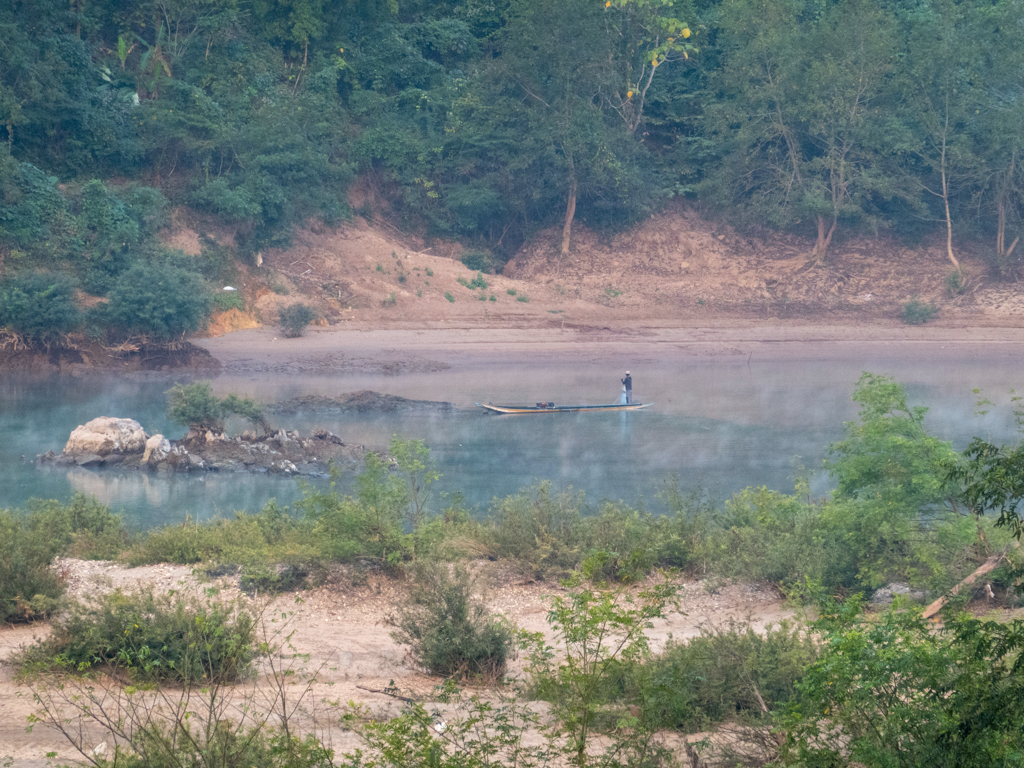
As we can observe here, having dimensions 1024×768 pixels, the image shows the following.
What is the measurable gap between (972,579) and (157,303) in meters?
26.6

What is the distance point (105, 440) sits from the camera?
2070cm

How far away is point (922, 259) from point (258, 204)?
2762cm

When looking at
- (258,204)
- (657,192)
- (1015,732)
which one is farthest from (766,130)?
(1015,732)

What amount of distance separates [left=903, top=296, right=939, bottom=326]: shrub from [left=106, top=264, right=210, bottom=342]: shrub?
25880mm

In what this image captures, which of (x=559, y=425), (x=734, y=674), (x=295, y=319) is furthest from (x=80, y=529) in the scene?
(x=295, y=319)

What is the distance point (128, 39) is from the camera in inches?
1559

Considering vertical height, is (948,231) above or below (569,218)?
below

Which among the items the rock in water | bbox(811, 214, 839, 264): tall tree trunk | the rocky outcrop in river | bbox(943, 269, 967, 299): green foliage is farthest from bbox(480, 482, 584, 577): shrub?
bbox(811, 214, 839, 264): tall tree trunk

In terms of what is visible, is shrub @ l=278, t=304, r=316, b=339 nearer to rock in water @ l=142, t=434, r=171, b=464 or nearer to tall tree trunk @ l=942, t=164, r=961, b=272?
rock in water @ l=142, t=434, r=171, b=464

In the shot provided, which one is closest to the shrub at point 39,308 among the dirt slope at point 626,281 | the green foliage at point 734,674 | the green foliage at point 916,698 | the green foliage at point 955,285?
the dirt slope at point 626,281

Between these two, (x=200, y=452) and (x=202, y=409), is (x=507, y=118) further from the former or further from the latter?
(x=200, y=452)

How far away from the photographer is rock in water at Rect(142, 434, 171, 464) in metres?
20.3

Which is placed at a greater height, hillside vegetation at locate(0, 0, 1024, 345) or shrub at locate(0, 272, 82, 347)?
hillside vegetation at locate(0, 0, 1024, 345)

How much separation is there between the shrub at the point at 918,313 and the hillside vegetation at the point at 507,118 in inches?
146
